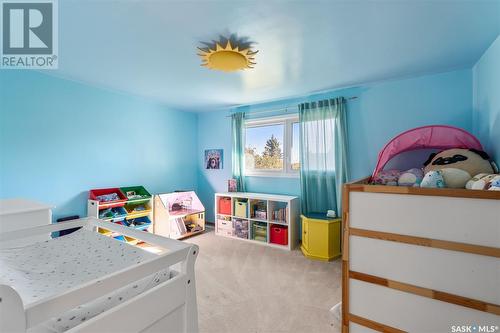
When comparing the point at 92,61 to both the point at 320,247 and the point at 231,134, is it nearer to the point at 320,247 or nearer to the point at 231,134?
the point at 231,134

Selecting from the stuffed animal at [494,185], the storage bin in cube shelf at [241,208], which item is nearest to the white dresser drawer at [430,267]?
the stuffed animal at [494,185]

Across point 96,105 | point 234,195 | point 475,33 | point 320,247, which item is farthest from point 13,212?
point 475,33

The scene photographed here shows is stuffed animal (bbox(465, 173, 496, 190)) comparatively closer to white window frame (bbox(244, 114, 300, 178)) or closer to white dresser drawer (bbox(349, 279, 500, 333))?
white dresser drawer (bbox(349, 279, 500, 333))

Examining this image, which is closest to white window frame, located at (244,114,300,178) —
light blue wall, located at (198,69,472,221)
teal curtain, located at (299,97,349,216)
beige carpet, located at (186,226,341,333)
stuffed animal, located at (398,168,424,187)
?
light blue wall, located at (198,69,472,221)

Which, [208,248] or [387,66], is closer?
[387,66]

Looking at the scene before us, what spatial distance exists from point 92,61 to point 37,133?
3.94ft

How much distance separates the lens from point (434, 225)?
135 cm

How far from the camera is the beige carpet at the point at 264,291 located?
179 cm

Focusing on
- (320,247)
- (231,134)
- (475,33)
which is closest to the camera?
(475,33)

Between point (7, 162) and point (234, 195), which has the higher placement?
point (7, 162)

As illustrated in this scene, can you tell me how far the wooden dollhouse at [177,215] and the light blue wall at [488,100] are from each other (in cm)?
395

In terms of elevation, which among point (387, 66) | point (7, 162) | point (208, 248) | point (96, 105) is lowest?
point (208, 248)

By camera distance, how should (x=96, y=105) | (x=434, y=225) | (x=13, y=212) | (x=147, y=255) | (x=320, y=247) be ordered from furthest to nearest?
(x=96, y=105) → (x=320, y=247) → (x=13, y=212) → (x=434, y=225) → (x=147, y=255)

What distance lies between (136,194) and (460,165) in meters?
4.06
